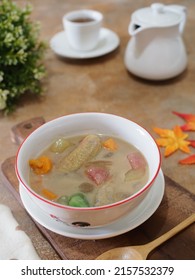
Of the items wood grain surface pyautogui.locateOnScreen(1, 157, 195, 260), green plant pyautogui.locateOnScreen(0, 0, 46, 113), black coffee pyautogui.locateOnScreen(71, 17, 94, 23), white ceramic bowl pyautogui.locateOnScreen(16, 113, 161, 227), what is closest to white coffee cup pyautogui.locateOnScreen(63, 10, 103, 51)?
black coffee pyautogui.locateOnScreen(71, 17, 94, 23)

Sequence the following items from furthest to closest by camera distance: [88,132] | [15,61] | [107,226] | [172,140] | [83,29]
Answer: [83,29]
[15,61]
[172,140]
[88,132]
[107,226]

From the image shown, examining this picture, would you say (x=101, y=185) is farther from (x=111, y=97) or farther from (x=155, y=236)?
(x=111, y=97)


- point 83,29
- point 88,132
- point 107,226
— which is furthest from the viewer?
point 83,29

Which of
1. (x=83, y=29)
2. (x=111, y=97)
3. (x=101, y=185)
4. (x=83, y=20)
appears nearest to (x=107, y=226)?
(x=101, y=185)

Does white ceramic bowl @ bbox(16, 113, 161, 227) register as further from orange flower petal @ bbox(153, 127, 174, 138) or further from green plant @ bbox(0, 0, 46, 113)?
green plant @ bbox(0, 0, 46, 113)

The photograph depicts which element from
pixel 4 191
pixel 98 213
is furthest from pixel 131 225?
pixel 4 191
